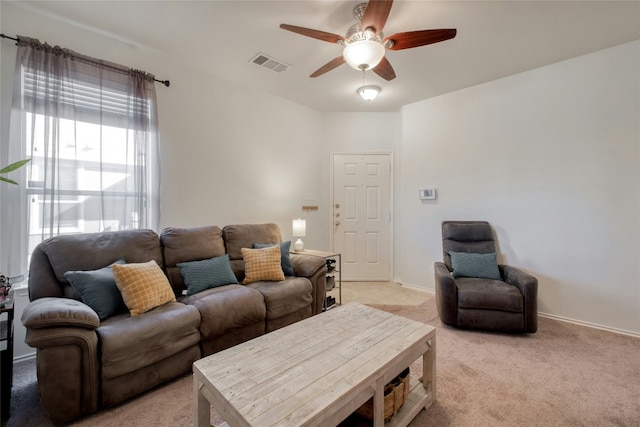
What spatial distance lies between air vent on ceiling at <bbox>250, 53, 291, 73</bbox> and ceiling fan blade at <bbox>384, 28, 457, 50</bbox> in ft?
4.45

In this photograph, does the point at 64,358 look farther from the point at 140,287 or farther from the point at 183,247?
the point at 183,247

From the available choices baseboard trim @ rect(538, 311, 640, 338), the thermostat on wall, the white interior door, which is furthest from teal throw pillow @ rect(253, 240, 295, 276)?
baseboard trim @ rect(538, 311, 640, 338)

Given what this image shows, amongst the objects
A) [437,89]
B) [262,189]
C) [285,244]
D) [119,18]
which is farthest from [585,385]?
[119,18]

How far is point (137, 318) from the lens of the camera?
1.72m

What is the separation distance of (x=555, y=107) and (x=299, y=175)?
10.5ft

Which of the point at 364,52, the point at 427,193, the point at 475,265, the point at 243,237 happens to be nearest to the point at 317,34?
the point at 364,52

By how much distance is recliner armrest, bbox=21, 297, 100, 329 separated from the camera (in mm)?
1358

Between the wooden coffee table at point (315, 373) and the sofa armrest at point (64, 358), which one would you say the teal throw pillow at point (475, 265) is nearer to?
the wooden coffee table at point (315, 373)

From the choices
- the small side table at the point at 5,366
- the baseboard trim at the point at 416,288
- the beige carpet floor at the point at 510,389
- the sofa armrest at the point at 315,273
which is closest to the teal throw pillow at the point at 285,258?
the sofa armrest at the point at 315,273

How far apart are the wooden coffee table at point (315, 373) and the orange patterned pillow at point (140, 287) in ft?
2.71

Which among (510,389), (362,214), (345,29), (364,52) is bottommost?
(510,389)

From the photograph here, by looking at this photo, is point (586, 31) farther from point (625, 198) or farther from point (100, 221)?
point (100, 221)

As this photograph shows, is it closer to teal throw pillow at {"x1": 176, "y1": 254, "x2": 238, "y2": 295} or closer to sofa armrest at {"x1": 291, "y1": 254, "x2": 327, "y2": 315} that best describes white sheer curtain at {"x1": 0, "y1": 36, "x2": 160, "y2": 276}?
teal throw pillow at {"x1": 176, "y1": 254, "x2": 238, "y2": 295}

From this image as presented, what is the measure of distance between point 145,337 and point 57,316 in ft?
1.45
